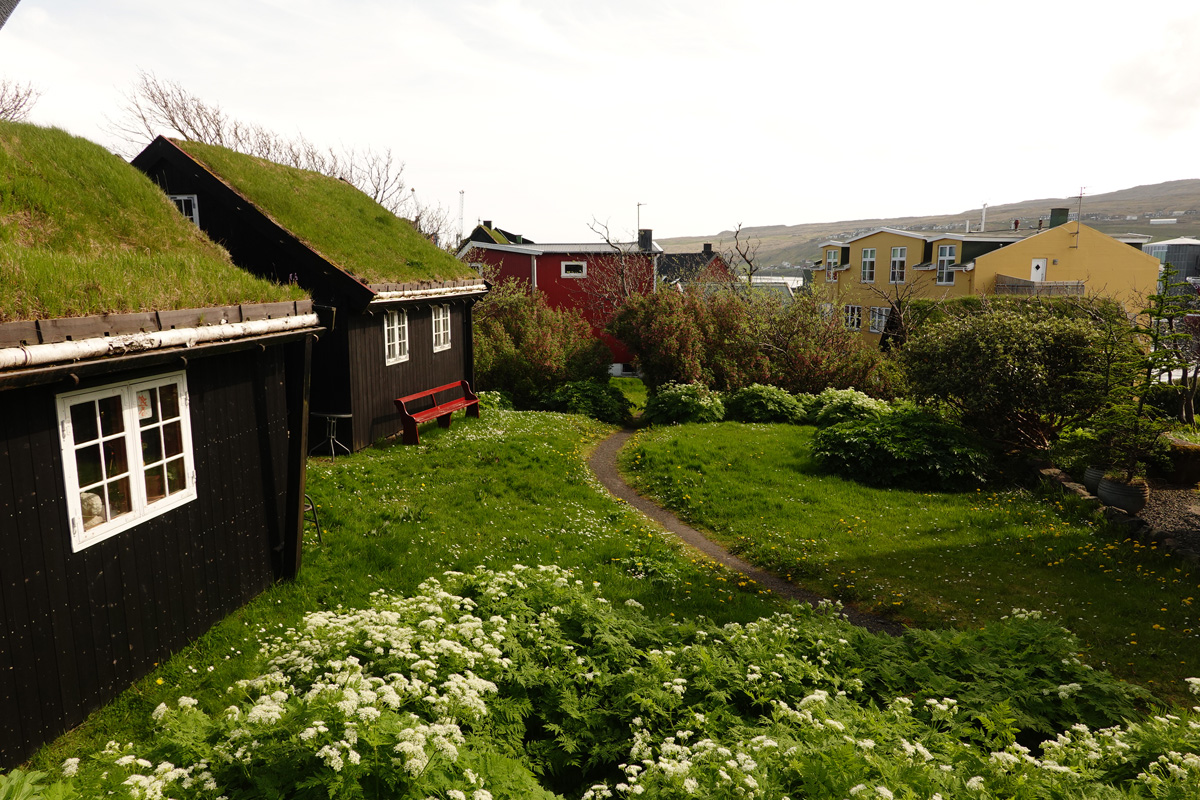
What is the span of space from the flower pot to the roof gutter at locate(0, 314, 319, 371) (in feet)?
42.4

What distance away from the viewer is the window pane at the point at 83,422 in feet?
19.8

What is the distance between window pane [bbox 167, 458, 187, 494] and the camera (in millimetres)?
7105

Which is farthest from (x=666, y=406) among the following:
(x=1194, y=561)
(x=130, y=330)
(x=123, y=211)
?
(x=130, y=330)

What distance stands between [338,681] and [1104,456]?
12.9 metres

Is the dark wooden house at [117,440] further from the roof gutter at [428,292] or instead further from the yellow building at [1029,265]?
the yellow building at [1029,265]

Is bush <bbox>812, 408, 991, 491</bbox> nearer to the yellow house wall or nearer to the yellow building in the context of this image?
the yellow building

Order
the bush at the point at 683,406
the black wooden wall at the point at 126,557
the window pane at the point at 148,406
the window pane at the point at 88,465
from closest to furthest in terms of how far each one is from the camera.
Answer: the black wooden wall at the point at 126,557
the window pane at the point at 88,465
the window pane at the point at 148,406
the bush at the point at 683,406

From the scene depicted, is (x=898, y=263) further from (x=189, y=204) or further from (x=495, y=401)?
(x=189, y=204)

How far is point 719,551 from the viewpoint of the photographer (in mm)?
11133

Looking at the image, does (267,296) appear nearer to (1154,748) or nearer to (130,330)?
(130,330)

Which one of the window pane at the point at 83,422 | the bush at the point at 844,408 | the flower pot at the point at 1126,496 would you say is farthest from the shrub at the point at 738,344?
the window pane at the point at 83,422

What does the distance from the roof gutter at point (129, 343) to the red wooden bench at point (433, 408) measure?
24.1 feet

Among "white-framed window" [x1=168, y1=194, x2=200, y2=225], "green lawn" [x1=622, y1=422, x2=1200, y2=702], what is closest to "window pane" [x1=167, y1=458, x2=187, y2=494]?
"green lawn" [x1=622, y1=422, x2=1200, y2=702]

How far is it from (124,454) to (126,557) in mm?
946
